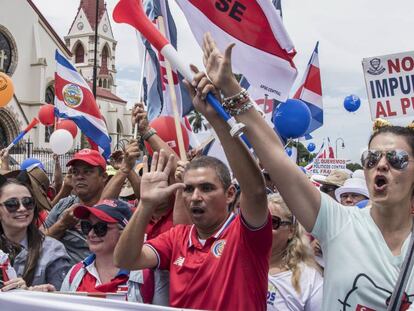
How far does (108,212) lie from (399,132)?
5.63ft

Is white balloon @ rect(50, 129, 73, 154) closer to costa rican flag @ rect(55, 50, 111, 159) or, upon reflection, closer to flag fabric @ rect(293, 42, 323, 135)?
costa rican flag @ rect(55, 50, 111, 159)

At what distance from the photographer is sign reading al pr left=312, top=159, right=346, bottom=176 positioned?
11.2 metres

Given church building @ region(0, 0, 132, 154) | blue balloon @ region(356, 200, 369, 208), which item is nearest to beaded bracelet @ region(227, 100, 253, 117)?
blue balloon @ region(356, 200, 369, 208)

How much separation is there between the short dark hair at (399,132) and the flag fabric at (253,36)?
5.41 feet

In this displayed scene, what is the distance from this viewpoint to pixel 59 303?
6.77ft

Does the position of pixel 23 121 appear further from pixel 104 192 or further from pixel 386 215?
pixel 386 215

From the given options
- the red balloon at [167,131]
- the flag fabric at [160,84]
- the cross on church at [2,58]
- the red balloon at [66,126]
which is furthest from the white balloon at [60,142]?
the cross on church at [2,58]

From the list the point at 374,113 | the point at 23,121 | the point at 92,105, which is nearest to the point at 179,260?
the point at 374,113

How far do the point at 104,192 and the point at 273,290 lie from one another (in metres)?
1.96

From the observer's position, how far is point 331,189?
5703 millimetres

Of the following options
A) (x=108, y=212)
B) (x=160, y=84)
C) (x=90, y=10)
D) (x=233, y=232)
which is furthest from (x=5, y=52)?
(x=233, y=232)

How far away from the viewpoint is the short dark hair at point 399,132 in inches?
84.1

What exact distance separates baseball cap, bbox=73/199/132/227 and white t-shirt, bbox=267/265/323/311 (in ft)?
3.01

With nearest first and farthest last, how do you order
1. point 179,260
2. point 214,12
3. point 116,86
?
point 179,260 < point 214,12 < point 116,86
